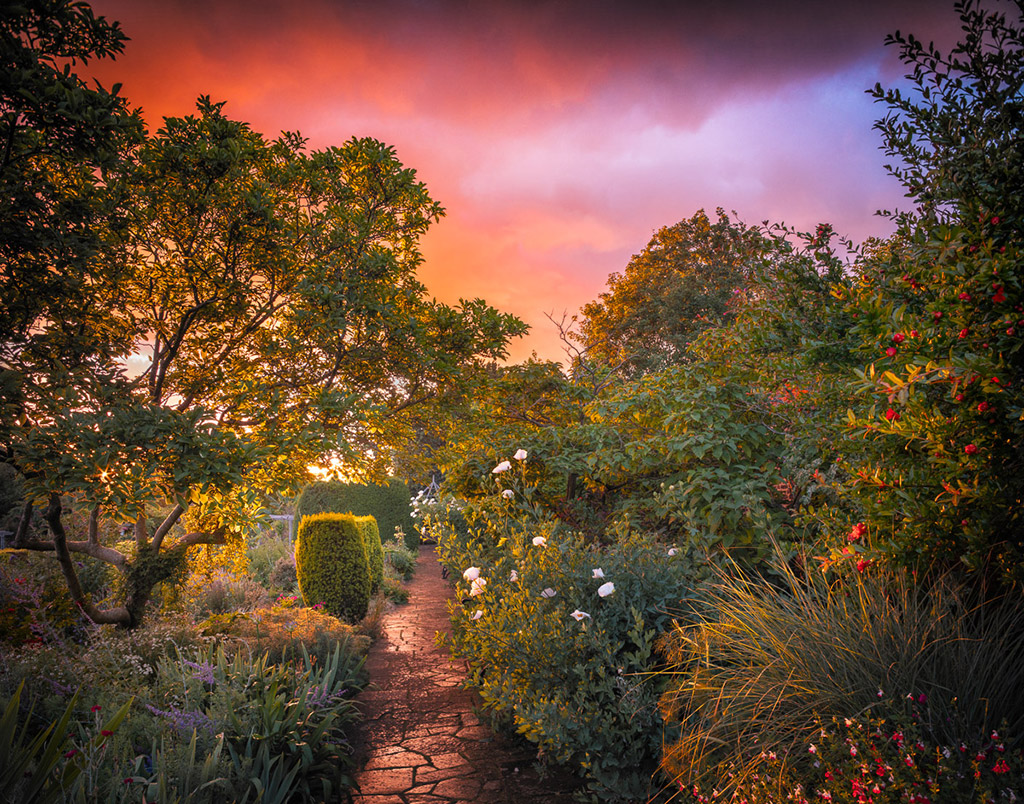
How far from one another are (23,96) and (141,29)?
1190 mm

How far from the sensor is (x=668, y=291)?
56.8 feet

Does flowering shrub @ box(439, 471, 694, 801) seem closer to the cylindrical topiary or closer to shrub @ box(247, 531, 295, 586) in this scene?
the cylindrical topiary

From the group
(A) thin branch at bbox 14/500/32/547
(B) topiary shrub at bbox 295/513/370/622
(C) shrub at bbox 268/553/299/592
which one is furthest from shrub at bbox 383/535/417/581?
(A) thin branch at bbox 14/500/32/547

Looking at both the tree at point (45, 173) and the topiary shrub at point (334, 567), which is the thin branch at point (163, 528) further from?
the topiary shrub at point (334, 567)

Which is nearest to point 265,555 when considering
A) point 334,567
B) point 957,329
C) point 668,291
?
point 334,567

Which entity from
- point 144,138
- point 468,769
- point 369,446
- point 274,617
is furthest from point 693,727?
point 144,138

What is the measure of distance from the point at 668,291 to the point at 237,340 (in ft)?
48.5

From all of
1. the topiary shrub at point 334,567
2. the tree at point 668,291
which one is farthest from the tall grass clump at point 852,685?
the tree at point 668,291

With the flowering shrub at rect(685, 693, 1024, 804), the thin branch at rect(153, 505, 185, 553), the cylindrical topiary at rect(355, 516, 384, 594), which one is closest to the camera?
the flowering shrub at rect(685, 693, 1024, 804)

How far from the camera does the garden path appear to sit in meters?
3.48

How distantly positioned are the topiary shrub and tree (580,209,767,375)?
35.9ft

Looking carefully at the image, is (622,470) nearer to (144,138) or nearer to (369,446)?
(369,446)

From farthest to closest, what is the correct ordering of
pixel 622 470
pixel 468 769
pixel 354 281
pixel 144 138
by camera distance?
pixel 622 470
pixel 354 281
pixel 144 138
pixel 468 769

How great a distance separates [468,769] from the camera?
3.81m
